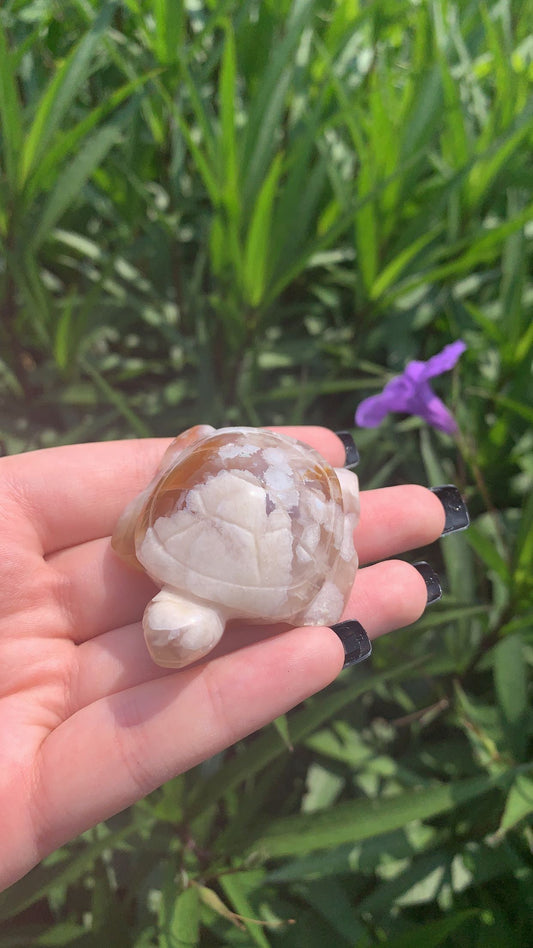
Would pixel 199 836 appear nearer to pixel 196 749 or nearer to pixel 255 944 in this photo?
pixel 255 944

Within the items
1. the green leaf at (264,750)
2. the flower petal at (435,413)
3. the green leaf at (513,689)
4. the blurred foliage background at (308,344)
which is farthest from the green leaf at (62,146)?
the green leaf at (513,689)

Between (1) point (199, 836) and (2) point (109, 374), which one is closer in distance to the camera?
(1) point (199, 836)

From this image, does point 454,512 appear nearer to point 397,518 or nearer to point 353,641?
point 397,518

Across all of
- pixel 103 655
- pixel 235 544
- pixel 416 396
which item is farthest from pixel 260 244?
pixel 103 655

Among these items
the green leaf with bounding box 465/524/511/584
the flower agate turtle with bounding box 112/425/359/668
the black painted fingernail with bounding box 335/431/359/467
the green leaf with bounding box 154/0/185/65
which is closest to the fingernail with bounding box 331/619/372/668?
the flower agate turtle with bounding box 112/425/359/668

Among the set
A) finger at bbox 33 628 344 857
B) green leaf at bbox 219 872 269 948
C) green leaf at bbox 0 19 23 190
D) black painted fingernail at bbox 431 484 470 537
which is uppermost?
green leaf at bbox 0 19 23 190

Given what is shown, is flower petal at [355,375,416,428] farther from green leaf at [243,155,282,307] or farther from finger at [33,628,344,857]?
finger at [33,628,344,857]

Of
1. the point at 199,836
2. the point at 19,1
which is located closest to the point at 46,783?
the point at 199,836

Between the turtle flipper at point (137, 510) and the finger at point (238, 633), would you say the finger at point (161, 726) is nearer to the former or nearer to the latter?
the finger at point (238, 633)
